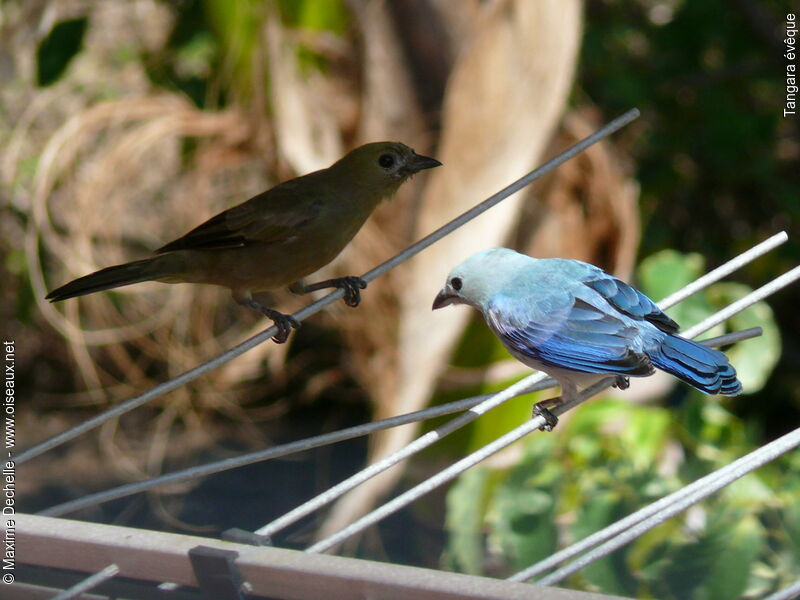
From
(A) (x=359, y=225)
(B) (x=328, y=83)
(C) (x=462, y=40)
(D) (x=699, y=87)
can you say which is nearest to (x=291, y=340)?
(B) (x=328, y=83)

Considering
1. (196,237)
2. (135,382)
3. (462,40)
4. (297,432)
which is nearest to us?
(196,237)

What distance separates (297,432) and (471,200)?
2260 mm

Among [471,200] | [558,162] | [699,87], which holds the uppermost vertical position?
[699,87]

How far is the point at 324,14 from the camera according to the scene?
3205 mm

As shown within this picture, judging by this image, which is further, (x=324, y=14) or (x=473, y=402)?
(x=324, y=14)

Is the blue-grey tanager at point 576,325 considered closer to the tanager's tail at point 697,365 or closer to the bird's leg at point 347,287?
the tanager's tail at point 697,365

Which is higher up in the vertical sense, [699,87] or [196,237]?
[699,87]

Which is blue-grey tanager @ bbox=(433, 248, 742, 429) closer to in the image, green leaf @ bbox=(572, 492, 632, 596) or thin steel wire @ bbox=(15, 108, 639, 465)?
thin steel wire @ bbox=(15, 108, 639, 465)

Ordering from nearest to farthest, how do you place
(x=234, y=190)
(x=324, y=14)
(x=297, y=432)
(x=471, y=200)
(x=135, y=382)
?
(x=471, y=200) → (x=324, y=14) → (x=234, y=190) → (x=135, y=382) → (x=297, y=432)

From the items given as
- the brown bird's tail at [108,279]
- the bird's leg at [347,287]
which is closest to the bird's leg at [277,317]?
the bird's leg at [347,287]

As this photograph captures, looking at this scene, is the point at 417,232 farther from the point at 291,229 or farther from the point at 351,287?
the point at 351,287

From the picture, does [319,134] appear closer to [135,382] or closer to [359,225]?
[359,225]

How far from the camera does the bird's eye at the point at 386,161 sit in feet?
6.82

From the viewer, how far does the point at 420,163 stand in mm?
2053
